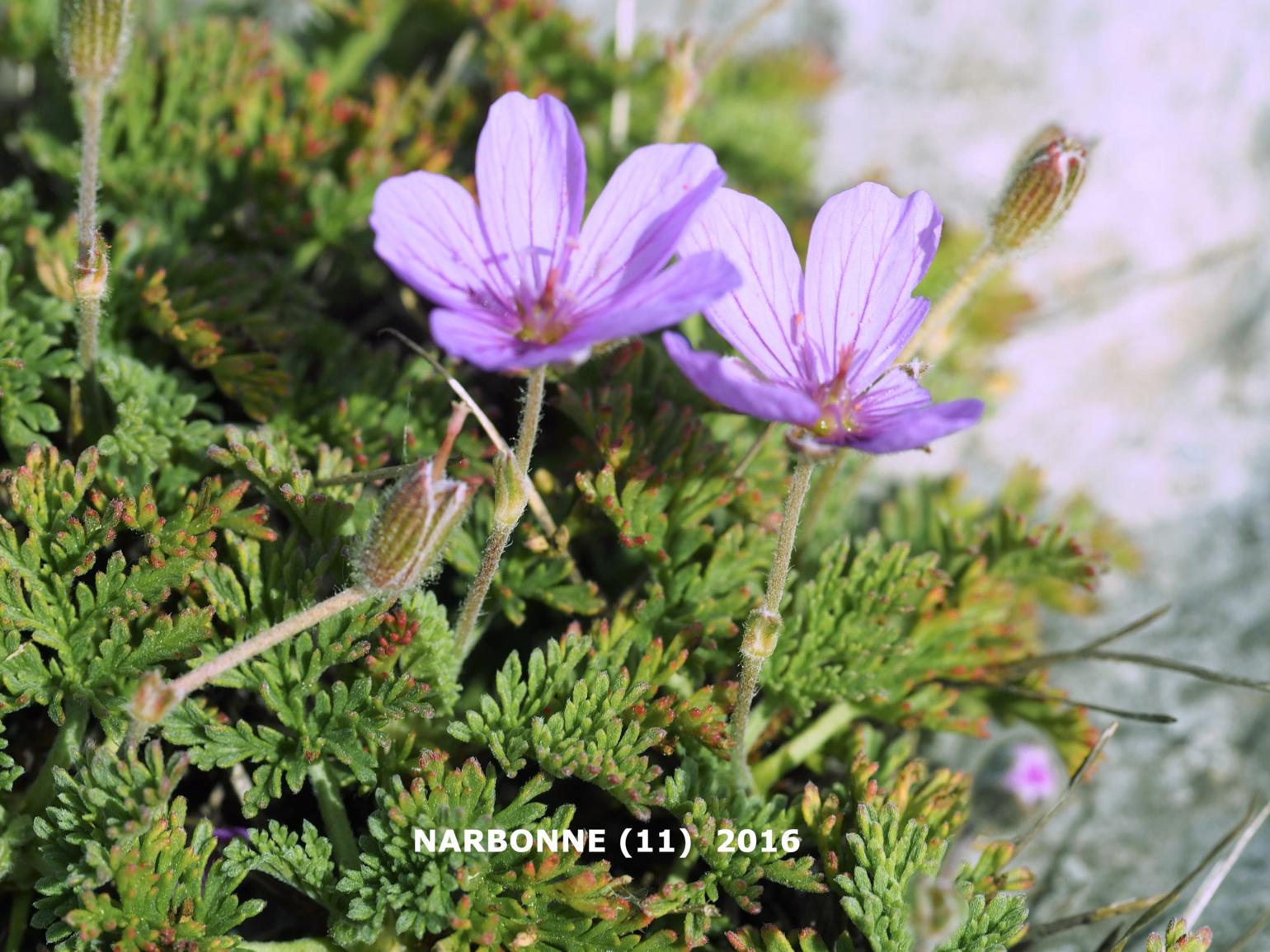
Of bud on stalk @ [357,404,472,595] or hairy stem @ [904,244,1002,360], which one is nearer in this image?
bud on stalk @ [357,404,472,595]

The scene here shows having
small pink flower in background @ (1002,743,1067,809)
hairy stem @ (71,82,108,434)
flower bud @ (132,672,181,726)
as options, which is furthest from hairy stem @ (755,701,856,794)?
hairy stem @ (71,82,108,434)

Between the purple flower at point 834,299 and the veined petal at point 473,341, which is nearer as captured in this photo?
the veined petal at point 473,341

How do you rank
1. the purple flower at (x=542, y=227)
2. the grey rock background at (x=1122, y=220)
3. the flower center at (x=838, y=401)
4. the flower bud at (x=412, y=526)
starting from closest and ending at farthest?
1. the flower bud at (x=412, y=526)
2. the purple flower at (x=542, y=227)
3. the flower center at (x=838, y=401)
4. the grey rock background at (x=1122, y=220)

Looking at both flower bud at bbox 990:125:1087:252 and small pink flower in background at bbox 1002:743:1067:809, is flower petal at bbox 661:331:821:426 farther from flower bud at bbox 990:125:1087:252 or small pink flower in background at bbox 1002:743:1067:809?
small pink flower in background at bbox 1002:743:1067:809

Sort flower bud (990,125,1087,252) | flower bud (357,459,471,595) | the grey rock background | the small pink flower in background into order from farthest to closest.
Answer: the grey rock background, the small pink flower in background, flower bud (990,125,1087,252), flower bud (357,459,471,595)

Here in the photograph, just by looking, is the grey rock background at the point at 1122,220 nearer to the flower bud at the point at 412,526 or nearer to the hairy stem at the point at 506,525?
the hairy stem at the point at 506,525

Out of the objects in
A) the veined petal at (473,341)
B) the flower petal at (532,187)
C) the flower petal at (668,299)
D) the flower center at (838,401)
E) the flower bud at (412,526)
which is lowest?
the flower bud at (412,526)

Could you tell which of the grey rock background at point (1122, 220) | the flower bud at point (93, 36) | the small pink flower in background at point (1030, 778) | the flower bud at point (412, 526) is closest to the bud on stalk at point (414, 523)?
the flower bud at point (412, 526)
